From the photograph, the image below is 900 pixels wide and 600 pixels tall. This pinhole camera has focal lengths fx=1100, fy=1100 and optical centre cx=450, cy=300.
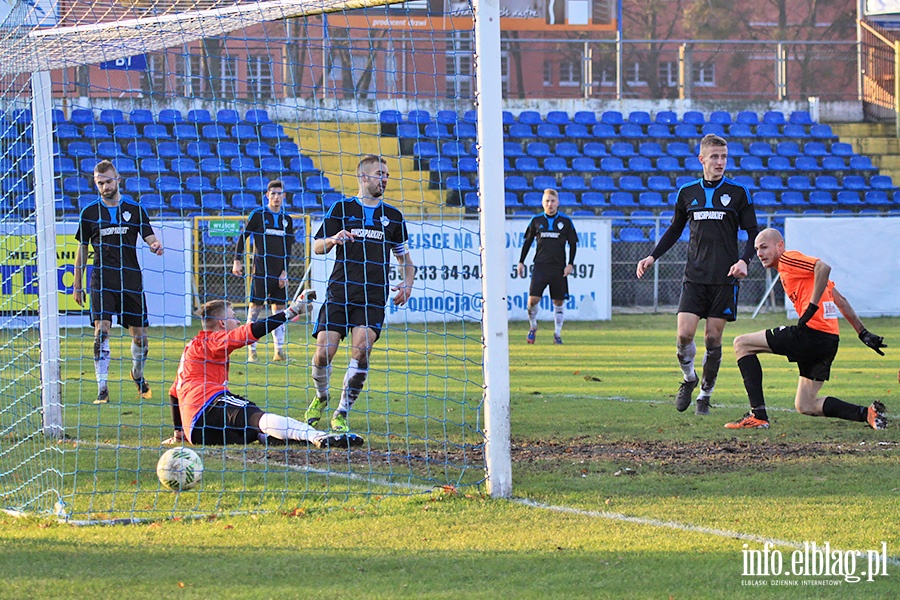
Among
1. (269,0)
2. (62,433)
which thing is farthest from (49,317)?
(269,0)

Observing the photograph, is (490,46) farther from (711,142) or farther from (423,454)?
(711,142)

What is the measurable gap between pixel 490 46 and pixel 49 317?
379 centimetres

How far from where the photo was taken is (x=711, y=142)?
339 inches

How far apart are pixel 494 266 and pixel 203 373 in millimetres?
2387

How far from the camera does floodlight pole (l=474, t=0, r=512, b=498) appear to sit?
18.9 ft

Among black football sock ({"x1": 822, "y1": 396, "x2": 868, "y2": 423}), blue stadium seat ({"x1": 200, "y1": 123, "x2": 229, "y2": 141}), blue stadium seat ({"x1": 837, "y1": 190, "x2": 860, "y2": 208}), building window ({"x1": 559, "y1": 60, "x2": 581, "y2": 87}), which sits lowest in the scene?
black football sock ({"x1": 822, "y1": 396, "x2": 868, "y2": 423})

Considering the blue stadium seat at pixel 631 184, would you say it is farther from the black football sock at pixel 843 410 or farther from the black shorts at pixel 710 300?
the black football sock at pixel 843 410

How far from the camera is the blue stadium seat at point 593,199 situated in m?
23.9

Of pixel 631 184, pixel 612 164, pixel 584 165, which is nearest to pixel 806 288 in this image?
pixel 631 184

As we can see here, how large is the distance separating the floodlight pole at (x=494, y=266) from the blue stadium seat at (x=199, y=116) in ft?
57.4

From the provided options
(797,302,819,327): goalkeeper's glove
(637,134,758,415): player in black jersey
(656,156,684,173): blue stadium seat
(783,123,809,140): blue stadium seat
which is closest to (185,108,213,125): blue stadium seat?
(656,156,684,173): blue stadium seat

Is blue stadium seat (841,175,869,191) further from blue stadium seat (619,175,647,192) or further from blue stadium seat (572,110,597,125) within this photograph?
blue stadium seat (572,110,597,125)

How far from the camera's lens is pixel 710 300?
875 cm

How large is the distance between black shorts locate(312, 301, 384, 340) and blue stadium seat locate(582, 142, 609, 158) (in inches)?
735
